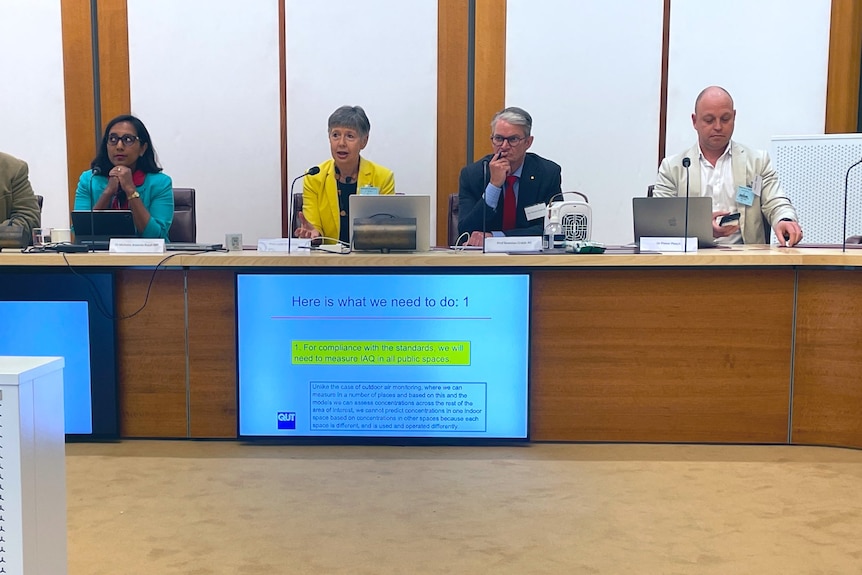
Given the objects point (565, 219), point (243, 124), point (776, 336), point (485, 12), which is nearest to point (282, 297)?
point (565, 219)

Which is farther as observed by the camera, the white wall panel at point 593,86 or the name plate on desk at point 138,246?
the white wall panel at point 593,86

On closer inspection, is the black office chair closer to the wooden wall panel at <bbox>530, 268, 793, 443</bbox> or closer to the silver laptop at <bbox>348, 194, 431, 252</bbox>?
the silver laptop at <bbox>348, 194, 431, 252</bbox>

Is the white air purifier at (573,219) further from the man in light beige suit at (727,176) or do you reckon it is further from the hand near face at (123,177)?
the hand near face at (123,177)

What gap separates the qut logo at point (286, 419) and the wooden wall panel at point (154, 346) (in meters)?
0.37

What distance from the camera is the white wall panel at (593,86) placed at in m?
4.35

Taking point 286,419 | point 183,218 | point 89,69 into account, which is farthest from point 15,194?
point 286,419

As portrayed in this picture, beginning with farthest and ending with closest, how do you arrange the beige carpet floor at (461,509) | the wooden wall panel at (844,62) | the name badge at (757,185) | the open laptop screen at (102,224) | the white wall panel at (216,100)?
the white wall panel at (216,100) < the wooden wall panel at (844,62) < the name badge at (757,185) < the open laptop screen at (102,224) < the beige carpet floor at (461,509)

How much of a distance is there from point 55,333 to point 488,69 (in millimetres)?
2897

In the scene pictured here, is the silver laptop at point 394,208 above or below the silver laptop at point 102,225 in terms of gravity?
above

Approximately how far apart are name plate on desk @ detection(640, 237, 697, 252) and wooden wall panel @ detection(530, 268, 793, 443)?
136 mm

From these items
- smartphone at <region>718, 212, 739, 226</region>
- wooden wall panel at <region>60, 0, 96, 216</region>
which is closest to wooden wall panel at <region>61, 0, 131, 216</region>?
wooden wall panel at <region>60, 0, 96, 216</region>

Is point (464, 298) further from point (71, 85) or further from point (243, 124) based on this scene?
point (71, 85)

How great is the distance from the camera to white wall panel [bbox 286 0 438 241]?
4.37m

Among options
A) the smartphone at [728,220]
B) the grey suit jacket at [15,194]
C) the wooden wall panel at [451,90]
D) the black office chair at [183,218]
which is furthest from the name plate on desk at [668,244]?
the grey suit jacket at [15,194]
